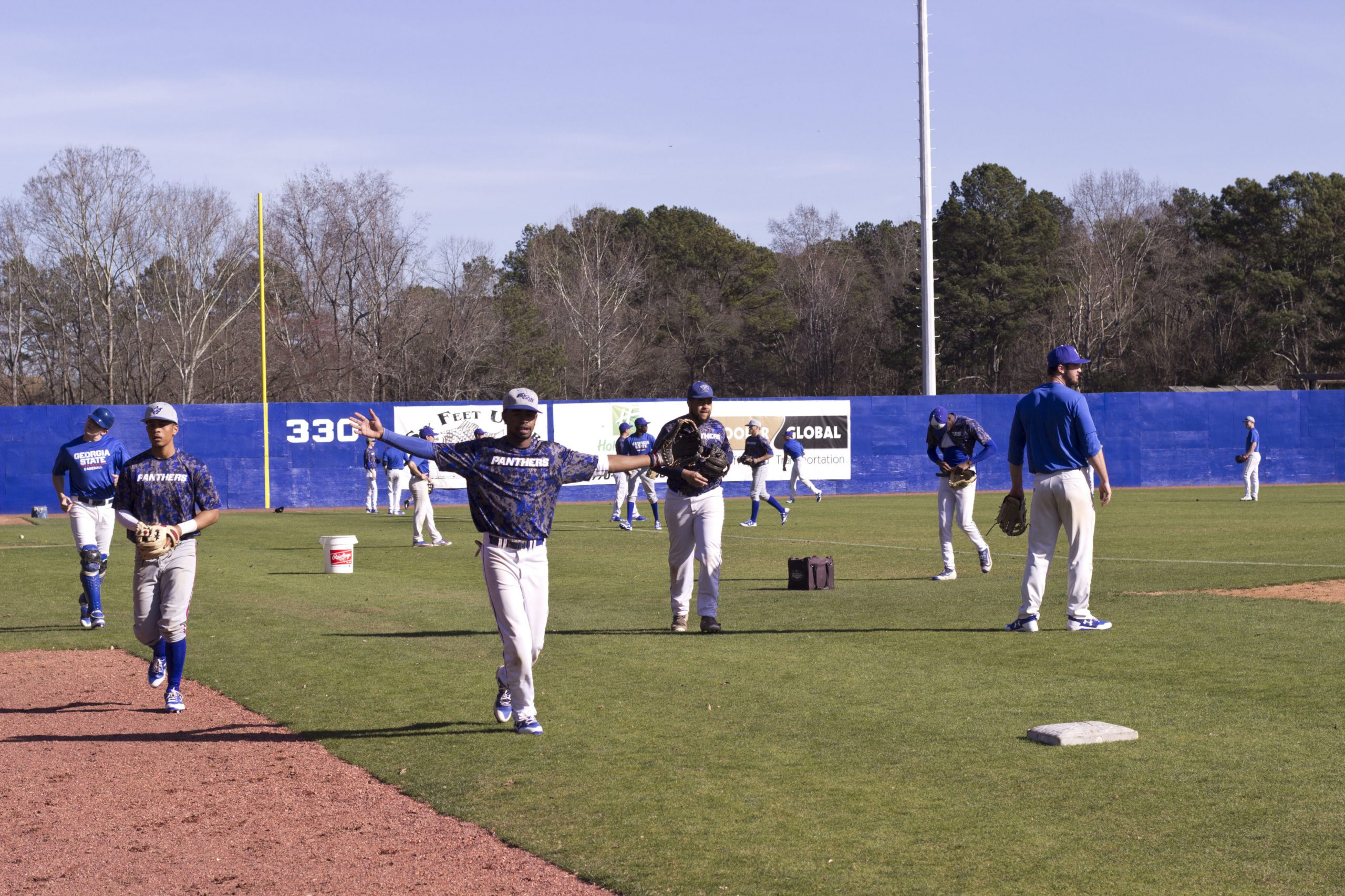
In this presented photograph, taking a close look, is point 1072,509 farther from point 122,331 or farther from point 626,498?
point 122,331

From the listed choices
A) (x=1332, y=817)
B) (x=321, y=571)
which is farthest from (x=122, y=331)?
(x=1332, y=817)

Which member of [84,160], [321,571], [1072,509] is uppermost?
[84,160]

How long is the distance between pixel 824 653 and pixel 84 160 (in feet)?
181

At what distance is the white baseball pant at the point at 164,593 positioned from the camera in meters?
8.94

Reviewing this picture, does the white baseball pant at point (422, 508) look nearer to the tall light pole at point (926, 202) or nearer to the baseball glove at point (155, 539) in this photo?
the baseball glove at point (155, 539)

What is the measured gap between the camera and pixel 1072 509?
36.9 feet

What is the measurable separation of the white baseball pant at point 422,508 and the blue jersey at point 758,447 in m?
5.60

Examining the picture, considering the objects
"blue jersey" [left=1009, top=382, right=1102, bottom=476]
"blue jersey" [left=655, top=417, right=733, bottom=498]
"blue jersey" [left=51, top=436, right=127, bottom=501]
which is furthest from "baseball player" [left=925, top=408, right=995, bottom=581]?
"blue jersey" [left=51, top=436, right=127, bottom=501]

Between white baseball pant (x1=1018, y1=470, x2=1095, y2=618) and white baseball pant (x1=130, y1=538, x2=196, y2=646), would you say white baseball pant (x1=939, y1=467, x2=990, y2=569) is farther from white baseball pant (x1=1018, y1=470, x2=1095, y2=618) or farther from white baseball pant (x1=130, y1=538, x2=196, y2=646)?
white baseball pant (x1=130, y1=538, x2=196, y2=646)

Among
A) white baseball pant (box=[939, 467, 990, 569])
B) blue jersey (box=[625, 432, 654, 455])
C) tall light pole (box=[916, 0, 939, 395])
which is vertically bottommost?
white baseball pant (box=[939, 467, 990, 569])

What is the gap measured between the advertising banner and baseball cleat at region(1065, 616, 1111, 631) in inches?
1050

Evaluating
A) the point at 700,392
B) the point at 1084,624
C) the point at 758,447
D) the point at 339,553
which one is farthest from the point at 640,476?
the point at 1084,624

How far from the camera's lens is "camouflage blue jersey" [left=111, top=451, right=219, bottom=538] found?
898 cm

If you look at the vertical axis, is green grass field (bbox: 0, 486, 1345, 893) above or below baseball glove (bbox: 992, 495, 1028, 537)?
below
